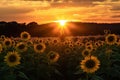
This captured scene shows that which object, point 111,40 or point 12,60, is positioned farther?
point 111,40

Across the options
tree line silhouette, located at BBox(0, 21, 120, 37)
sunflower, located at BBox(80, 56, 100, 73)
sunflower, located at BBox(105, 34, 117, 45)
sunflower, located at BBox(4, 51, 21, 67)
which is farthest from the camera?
tree line silhouette, located at BBox(0, 21, 120, 37)

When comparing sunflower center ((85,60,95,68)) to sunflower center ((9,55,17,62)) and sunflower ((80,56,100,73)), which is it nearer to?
sunflower ((80,56,100,73))

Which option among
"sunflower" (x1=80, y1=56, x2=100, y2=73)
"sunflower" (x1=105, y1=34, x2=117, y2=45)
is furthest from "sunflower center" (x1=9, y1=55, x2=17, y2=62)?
"sunflower" (x1=105, y1=34, x2=117, y2=45)

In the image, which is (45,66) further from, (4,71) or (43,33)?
(43,33)

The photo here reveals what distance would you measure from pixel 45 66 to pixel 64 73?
131 inches

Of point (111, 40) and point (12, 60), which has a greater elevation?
point (111, 40)

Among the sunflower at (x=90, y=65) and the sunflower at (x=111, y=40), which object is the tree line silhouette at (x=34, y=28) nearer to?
the sunflower at (x=111, y=40)

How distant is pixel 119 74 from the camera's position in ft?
32.6

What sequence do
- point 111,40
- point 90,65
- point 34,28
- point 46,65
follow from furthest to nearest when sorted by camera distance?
point 34,28 < point 111,40 < point 46,65 < point 90,65

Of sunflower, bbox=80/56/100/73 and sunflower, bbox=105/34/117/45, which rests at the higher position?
sunflower, bbox=105/34/117/45

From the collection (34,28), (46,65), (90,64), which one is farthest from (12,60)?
(34,28)

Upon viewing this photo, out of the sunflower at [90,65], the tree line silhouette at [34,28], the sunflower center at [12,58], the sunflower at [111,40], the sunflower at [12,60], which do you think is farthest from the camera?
the tree line silhouette at [34,28]

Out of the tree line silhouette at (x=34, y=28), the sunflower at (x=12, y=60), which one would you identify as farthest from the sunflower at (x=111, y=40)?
the tree line silhouette at (x=34, y=28)

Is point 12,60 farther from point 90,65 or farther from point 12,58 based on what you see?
point 90,65
